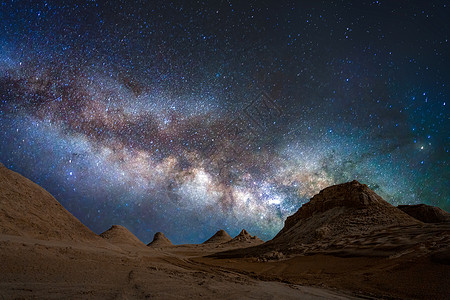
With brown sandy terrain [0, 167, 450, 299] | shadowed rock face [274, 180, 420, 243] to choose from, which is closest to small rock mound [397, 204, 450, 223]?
shadowed rock face [274, 180, 420, 243]

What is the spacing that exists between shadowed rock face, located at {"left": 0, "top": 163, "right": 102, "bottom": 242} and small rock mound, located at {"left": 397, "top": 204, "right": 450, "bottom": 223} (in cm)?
3906

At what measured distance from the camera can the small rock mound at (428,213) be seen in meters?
28.3

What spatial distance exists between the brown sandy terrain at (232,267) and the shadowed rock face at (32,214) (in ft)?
0.19

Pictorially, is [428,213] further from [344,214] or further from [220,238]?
[220,238]

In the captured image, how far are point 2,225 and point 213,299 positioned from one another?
1287 cm

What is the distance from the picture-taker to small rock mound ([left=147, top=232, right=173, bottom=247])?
6338 cm

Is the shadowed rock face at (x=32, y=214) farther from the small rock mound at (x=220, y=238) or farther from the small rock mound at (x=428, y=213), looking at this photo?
the small rock mound at (x=220, y=238)

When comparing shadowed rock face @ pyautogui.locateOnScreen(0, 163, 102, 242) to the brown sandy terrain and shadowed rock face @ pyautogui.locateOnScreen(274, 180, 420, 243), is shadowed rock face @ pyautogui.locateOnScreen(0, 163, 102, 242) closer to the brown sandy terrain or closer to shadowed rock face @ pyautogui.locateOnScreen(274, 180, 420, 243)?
the brown sandy terrain

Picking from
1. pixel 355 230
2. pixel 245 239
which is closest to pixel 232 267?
pixel 355 230

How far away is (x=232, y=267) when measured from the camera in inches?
567

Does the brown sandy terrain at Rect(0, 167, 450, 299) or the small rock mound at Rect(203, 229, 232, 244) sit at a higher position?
the small rock mound at Rect(203, 229, 232, 244)

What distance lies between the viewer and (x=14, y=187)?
49.1 feet

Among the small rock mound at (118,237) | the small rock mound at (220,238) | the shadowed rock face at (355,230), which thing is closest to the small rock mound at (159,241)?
the small rock mound at (220,238)

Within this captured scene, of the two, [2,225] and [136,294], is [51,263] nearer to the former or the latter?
[136,294]
